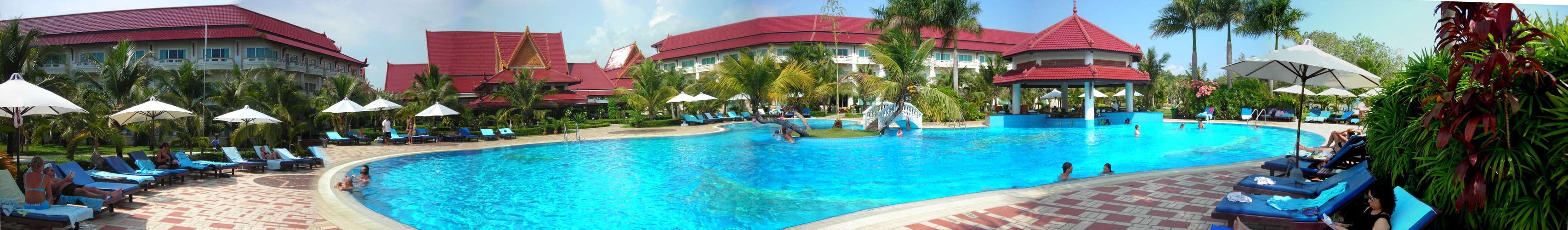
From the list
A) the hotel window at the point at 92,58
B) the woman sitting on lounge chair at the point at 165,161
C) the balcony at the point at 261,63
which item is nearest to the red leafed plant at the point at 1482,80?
the woman sitting on lounge chair at the point at 165,161

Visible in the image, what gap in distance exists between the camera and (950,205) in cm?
559

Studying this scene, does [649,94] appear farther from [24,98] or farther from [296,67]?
[24,98]

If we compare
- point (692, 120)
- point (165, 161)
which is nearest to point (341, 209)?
point (165, 161)

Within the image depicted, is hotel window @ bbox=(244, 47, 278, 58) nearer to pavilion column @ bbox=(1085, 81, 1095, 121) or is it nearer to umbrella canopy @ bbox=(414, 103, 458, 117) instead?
umbrella canopy @ bbox=(414, 103, 458, 117)

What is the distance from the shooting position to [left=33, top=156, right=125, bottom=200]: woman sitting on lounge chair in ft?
17.8

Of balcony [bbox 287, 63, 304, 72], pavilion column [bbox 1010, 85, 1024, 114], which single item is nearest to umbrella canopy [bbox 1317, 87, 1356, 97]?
pavilion column [bbox 1010, 85, 1024, 114]

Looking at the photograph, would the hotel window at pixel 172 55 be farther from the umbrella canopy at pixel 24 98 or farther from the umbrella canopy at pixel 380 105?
the umbrella canopy at pixel 24 98

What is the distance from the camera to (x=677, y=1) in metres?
12.2

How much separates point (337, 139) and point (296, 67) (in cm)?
950

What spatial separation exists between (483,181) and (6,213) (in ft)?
15.3

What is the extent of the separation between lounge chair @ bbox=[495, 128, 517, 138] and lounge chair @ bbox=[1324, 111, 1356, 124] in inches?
948

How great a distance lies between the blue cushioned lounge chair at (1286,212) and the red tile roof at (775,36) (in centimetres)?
3388

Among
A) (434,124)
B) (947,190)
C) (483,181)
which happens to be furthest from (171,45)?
(947,190)

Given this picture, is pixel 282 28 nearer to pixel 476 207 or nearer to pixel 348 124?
pixel 348 124
